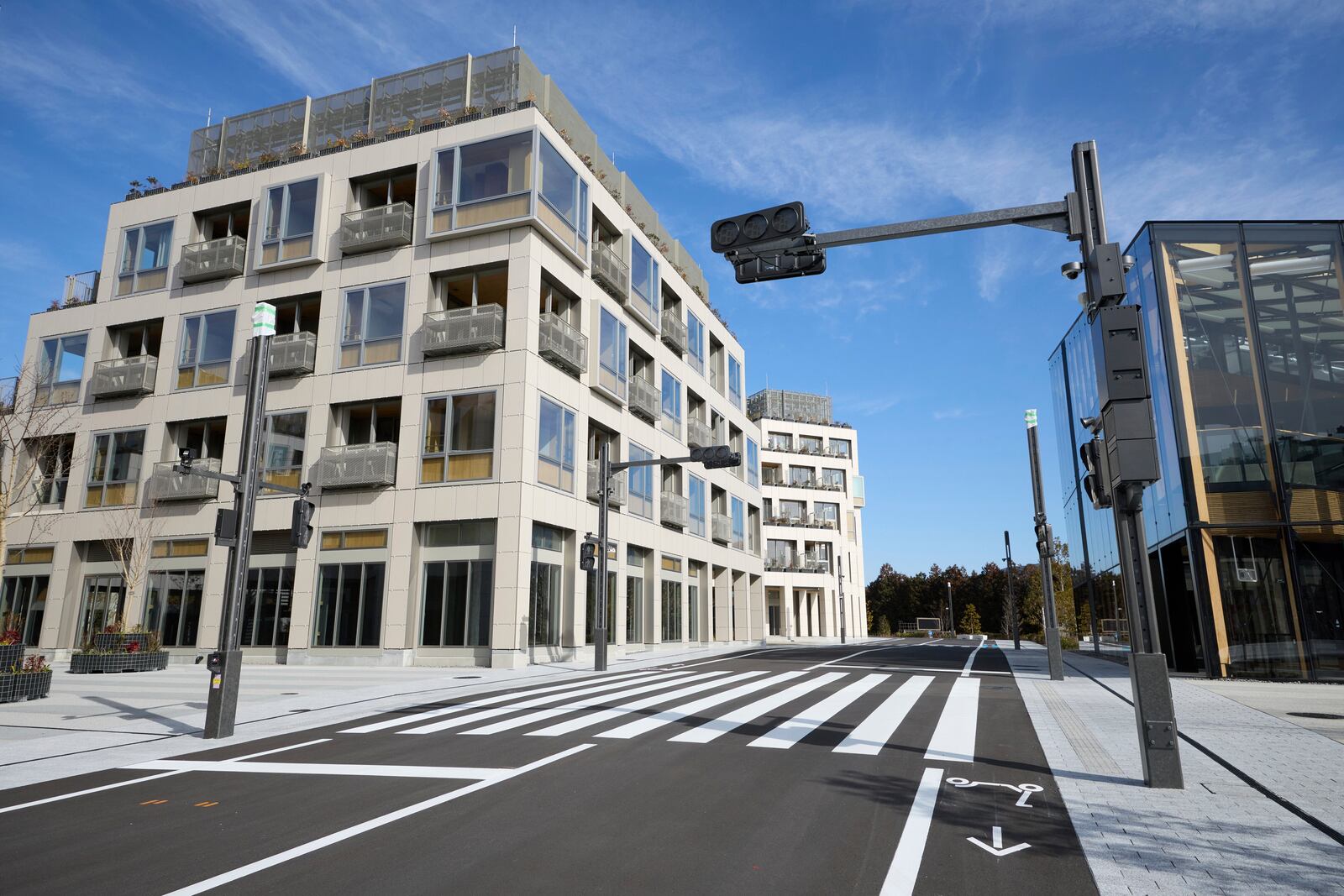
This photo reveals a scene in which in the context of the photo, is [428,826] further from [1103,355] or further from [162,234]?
[162,234]

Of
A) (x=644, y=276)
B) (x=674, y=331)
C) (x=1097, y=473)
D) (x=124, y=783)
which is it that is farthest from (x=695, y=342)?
(x=124, y=783)

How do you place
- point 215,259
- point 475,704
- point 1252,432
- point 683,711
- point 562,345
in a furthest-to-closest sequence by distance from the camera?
point 215,259 < point 562,345 < point 1252,432 < point 475,704 < point 683,711

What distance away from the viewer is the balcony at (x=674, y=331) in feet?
117

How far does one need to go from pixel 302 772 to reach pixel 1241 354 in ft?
68.8

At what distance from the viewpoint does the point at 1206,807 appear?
604 cm

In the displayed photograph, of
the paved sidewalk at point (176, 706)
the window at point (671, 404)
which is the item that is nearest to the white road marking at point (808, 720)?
the paved sidewalk at point (176, 706)

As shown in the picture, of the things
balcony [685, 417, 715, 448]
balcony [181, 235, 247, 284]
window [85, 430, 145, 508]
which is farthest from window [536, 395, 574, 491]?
window [85, 430, 145, 508]

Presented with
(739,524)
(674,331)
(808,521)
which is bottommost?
(739,524)

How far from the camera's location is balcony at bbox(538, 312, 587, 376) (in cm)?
2500

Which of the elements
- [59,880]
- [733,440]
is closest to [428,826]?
[59,880]

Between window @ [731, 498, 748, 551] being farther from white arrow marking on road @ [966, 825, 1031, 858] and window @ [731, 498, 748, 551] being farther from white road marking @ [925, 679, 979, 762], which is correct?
white arrow marking on road @ [966, 825, 1031, 858]

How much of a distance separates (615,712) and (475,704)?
2.73 m

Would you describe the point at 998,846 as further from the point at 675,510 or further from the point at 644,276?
the point at 644,276

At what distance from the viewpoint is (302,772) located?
7.59m
